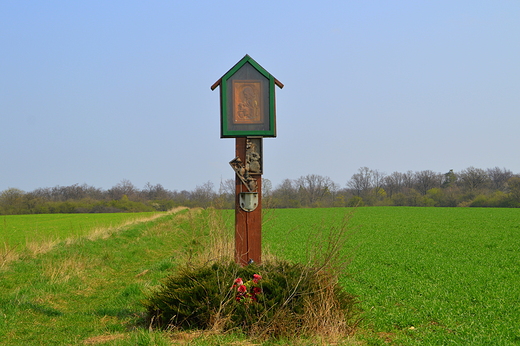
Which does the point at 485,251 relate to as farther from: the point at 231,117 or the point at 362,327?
the point at 231,117

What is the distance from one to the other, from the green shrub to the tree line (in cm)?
4501

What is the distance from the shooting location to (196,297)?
18.2 ft

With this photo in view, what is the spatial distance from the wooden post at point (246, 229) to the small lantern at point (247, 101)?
0.93 ft

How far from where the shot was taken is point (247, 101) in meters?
7.23

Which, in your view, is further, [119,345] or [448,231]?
[448,231]

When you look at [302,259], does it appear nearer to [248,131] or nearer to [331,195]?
[248,131]

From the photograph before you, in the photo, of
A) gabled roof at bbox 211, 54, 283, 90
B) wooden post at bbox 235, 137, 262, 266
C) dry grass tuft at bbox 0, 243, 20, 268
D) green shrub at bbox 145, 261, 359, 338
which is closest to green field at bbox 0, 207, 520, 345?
dry grass tuft at bbox 0, 243, 20, 268

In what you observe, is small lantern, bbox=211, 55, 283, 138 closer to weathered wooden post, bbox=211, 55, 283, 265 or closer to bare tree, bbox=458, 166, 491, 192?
weathered wooden post, bbox=211, 55, 283, 265

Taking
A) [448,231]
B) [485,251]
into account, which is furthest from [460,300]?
[448,231]

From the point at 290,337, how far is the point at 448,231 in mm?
22900

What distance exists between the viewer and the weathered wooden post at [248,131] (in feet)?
23.1

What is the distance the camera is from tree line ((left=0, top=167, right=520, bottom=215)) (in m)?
65.2

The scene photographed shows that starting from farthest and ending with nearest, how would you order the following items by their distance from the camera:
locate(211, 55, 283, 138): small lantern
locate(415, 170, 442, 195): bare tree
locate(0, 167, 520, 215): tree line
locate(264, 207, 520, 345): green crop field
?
locate(415, 170, 442, 195): bare tree < locate(0, 167, 520, 215): tree line < locate(211, 55, 283, 138): small lantern < locate(264, 207, 520, 345): green crop field

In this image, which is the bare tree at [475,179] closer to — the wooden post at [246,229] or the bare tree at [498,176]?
the bare tree at [498,176]
